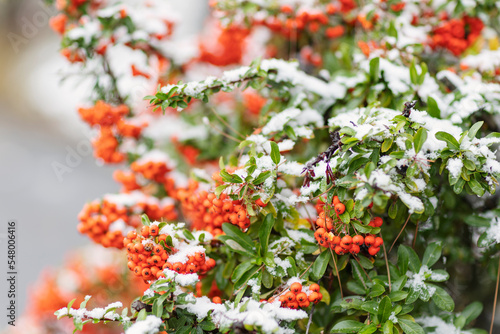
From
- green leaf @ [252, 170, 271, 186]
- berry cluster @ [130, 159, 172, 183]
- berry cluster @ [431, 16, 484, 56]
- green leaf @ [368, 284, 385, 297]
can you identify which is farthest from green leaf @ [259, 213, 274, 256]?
berry cluster @ [431, 16, 484, 56]

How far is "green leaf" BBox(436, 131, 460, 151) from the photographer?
110 centimetres

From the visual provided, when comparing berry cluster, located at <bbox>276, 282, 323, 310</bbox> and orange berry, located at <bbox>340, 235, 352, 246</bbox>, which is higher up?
orange berry, located at <bbox>340, 235, 352, 246</bbox>

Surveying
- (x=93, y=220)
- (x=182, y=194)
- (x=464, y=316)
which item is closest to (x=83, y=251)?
(x=93, y=220)

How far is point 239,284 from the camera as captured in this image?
123 cm

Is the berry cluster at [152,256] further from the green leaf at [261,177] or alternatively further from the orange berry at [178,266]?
the green leaf at [261,177]

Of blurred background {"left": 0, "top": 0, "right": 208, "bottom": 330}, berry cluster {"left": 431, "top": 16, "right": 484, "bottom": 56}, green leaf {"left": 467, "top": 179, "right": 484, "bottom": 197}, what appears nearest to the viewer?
green leaf {"left": 467, "top": 179, "right": 484, "bottom": 197}

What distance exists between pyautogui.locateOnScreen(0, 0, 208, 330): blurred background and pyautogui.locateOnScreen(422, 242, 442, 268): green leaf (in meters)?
3.39

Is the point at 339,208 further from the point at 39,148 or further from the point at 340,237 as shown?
the point at 39,148

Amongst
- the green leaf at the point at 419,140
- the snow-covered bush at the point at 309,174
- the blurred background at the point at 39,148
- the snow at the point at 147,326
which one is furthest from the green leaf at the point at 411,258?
the blurred background at the point at 39,148

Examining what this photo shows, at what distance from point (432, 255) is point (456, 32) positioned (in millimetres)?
1082

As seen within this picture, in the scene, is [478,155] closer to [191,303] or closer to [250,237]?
[250,237]

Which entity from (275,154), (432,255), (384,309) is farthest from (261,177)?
(432,255)

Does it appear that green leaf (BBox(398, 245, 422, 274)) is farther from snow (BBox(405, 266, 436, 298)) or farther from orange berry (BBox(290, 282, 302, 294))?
orange berry (BBox(290, 282, 302, 294))

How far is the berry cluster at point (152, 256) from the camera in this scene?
1.14m
